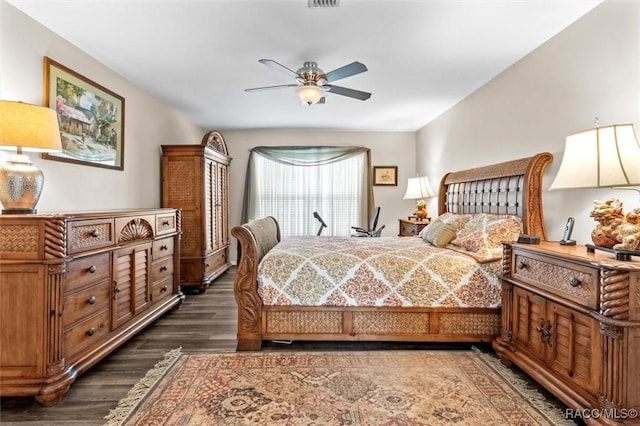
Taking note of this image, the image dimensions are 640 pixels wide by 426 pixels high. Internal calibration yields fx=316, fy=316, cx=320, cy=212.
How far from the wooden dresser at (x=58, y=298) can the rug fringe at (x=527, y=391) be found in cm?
268

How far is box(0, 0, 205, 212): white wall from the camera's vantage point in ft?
7.04

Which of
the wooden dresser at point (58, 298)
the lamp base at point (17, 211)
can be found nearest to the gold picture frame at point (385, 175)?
the wooden dresser at point (58, 298)

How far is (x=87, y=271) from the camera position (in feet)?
6.82

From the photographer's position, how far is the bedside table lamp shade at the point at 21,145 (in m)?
1.75

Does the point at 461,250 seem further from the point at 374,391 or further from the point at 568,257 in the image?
the point at 374,391

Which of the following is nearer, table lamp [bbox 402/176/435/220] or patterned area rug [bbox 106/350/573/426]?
patterned area rug [bbox 106/350/573/426]

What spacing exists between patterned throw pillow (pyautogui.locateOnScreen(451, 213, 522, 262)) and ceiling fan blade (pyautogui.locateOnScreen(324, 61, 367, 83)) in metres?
1.66

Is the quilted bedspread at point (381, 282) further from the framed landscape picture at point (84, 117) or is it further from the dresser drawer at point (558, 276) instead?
the framed landscape picture at point (84, 117)

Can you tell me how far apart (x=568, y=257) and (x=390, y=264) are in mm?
1123

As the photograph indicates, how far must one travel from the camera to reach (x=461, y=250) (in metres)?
2.74

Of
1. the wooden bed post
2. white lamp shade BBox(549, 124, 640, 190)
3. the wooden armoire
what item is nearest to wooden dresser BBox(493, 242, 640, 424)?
white lamp shade BBox(549, 124, 640, 190)

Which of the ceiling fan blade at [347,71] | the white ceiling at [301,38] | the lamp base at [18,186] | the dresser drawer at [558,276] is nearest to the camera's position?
the dresser drawer at [558,276]

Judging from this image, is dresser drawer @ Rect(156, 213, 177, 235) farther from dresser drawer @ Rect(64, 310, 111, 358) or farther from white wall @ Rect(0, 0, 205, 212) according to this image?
dresser drawer @ Rect(64, 310, 111, 358)

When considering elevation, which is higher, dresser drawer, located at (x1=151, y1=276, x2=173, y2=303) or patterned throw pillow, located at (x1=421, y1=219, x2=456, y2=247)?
patterned throw pillow, located at (x1=421, y1=219, x2=456, y2=247)
